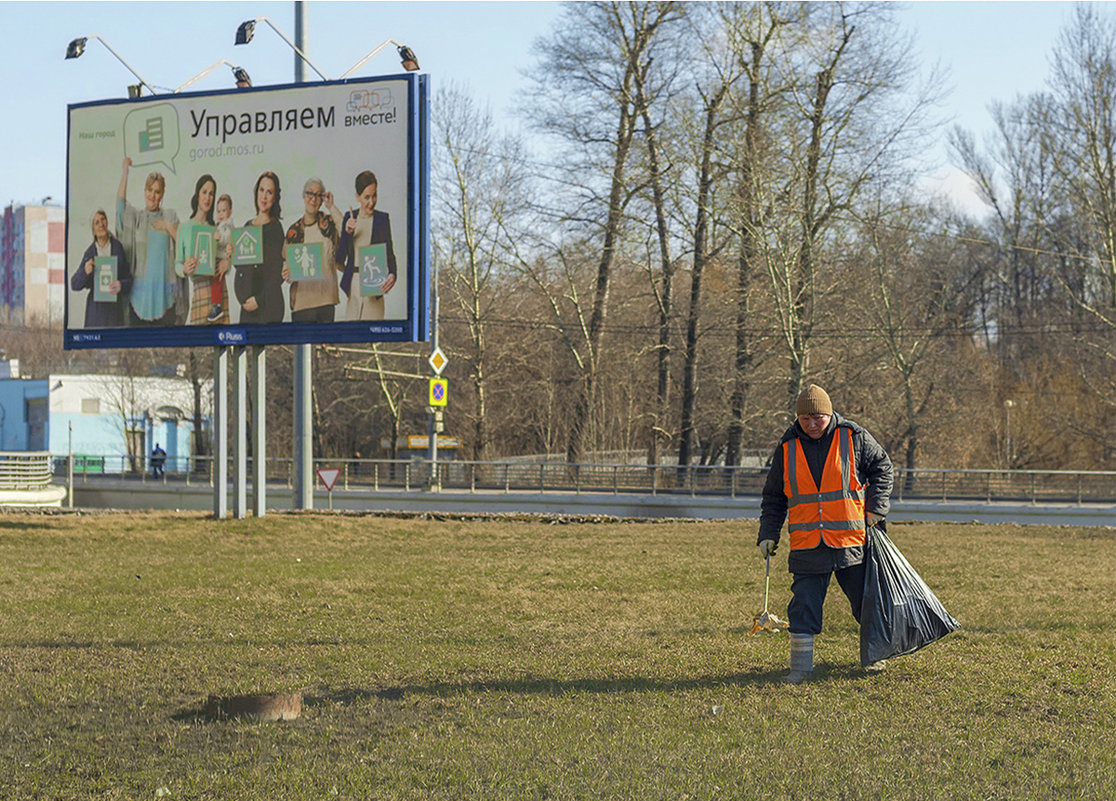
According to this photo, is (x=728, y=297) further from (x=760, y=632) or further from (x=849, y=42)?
(x=760, y=632)

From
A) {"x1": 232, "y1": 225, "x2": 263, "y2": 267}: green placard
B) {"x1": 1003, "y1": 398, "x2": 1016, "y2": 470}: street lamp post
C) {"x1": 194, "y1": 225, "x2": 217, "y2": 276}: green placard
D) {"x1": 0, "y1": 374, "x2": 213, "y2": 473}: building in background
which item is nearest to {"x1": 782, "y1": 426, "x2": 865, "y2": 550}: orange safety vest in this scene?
{"x1": 232, "y1": 225, "x2": 263, "y2": 267}: green placard

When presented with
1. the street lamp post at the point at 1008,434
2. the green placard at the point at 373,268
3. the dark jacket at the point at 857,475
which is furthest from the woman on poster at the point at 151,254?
the street lamp post at the point at 1008,434

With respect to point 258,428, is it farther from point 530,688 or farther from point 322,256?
point 530,688

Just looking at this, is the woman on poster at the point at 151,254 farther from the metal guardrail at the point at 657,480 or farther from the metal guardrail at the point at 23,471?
the metal guardrail at the point at 657,480

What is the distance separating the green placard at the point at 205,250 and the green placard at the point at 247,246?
40cm

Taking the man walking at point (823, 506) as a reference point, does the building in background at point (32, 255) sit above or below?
above

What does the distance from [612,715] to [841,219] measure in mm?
32838

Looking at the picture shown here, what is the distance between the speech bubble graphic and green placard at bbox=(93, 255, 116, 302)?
171 centimetres

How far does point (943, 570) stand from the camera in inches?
→ 609

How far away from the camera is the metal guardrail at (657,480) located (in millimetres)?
33125

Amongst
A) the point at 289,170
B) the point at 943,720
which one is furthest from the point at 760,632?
the point at 289,170

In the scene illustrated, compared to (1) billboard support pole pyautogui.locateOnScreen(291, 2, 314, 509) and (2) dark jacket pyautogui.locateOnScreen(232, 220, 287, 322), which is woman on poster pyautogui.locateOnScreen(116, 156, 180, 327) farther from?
(1) billboard support pole pyautogui.locateOnScreen(291, 2, 314, 509)

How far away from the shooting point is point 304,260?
20.9 meters

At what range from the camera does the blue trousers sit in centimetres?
796
